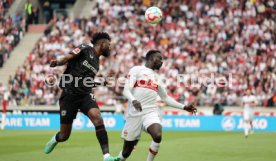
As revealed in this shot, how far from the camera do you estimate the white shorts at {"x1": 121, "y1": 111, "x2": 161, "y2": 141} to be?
13.5 meters

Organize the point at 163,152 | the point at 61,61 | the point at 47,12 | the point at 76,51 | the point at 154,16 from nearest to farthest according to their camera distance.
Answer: the point at 61,61
the point at 76,51
the point at 163,152
the point at 154,16
the point at 47,12

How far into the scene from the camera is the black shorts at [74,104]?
556 inches

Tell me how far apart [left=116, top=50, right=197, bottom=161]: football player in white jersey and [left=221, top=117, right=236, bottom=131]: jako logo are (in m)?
22.1

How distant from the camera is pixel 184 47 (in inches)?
1581

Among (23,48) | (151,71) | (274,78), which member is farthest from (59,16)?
(151,71)

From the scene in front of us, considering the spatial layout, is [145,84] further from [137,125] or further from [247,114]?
[247,114]

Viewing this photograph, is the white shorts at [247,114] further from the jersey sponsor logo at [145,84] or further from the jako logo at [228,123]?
the jersey sponsor logo at [145,84]

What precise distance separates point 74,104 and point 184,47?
2638 cm

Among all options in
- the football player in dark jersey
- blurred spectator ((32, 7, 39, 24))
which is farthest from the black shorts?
blurred spectator ((32, 7, 39, 24))

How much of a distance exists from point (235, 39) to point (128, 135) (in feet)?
88.9

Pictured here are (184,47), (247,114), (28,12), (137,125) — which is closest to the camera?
(137,125)

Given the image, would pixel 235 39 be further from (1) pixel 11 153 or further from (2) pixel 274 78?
(1) pixel 11 153

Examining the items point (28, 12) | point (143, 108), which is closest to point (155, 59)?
point (143, 108)

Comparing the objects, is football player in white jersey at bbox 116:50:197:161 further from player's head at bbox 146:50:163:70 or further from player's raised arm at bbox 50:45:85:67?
player's raised arm at bbox 50:45:85:67
